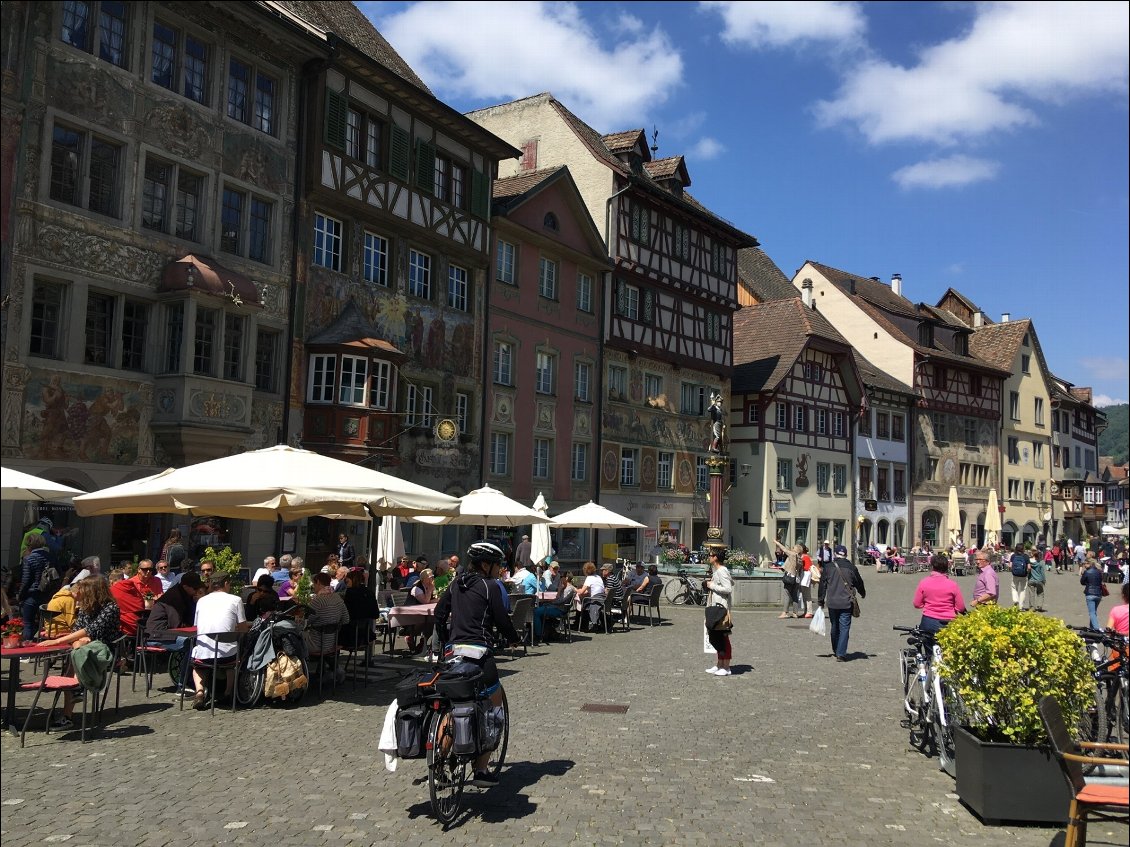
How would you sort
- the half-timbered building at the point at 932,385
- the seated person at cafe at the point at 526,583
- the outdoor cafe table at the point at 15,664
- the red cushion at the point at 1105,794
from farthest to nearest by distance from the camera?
the half-timbered building at the point at 932,385, the seated person at cafe at the point at 526,583, the outdoor cafe table at the point at 15,664, the red cushion at the point at 1105,794

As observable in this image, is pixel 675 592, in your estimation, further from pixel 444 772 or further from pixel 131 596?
pixel 444 772

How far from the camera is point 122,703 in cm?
1041

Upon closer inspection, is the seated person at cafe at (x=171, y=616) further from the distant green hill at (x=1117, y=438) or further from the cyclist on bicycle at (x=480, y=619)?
the distant green hill at (x=1117, y=438)

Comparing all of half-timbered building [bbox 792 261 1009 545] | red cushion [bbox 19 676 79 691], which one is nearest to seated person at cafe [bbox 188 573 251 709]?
red cushion [bbox 19 676 79 691]

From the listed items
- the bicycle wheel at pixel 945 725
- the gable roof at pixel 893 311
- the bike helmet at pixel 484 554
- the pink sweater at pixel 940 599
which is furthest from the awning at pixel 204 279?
the gable roof at pixel 893 311

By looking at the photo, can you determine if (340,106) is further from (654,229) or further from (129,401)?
(654,229)

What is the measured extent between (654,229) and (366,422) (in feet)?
58.8

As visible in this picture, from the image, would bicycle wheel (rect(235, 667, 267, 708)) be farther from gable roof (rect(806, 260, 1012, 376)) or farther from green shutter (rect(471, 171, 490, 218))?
gable roof (rect(806, 260, 1012, 376))

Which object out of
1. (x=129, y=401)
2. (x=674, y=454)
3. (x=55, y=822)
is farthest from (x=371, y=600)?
(x=674, y=454)

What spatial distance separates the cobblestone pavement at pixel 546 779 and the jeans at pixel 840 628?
96.6 inches

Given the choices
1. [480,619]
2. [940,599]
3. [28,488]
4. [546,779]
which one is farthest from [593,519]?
[28,488]

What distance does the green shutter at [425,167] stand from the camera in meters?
26.5

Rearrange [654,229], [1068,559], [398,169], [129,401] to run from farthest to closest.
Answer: [1068,559]
[654,229]
[398,169]
[129,401]

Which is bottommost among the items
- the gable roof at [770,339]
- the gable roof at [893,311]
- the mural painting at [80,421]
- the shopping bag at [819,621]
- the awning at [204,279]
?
the shopping bag at [819,621]
